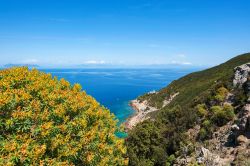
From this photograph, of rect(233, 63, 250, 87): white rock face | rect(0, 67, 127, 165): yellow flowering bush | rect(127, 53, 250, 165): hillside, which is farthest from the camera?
rect(233, 63, 250, 87): white rock face

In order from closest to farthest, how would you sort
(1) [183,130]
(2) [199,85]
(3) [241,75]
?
(1) [183,130], (3) [241,75], (2) [199,85]

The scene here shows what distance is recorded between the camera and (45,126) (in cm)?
910

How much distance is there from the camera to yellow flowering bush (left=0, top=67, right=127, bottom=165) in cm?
846

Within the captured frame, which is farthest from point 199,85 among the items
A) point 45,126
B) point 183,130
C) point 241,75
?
point 45,126

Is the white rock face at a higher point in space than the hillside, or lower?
higher

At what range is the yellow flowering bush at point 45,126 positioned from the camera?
8.46 meters

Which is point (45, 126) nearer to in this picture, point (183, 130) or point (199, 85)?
point (183, 130)

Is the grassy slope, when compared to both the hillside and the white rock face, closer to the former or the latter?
the white rock face

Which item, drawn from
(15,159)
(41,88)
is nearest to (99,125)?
(41,88)

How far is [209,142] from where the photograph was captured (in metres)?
26.2

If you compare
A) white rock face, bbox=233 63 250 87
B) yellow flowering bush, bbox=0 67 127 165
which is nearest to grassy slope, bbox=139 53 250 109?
white rock face, bbox=233 63 250 87

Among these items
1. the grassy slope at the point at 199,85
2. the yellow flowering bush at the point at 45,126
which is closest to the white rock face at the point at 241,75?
the grassy slope at the point at 199,85

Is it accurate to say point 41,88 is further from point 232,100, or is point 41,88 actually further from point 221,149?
point 232,100

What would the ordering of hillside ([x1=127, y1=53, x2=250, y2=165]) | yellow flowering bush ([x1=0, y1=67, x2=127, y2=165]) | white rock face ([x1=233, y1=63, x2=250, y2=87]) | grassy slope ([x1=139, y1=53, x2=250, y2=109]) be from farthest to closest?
grassy slope ([x1=139, y1=53, x2=250, y2=109]), white rock face ([x1=233, y1=63, x2=250, y2=87]), hillside ([x1=127, y1=53, x2=250, y2=165]), yellow flowering bush ([x1=0, y1=67, x2=127, y2=165])
